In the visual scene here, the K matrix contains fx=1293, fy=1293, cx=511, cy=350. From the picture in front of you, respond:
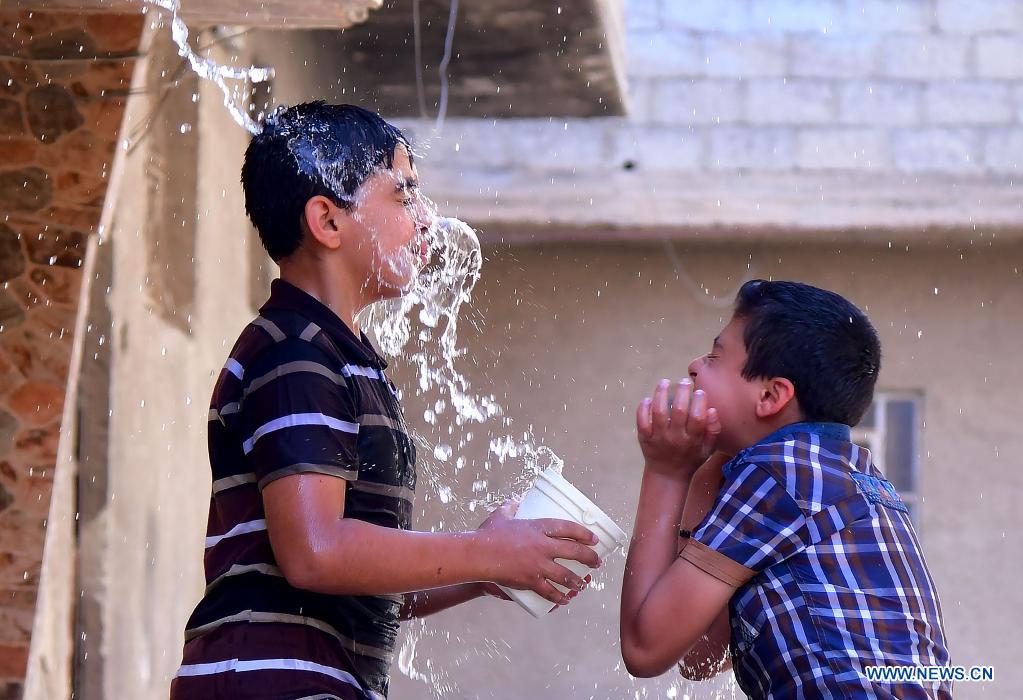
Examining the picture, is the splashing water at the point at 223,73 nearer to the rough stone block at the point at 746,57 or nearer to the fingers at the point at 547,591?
the fingers at the point at 547,591

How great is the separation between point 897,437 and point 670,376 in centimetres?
151

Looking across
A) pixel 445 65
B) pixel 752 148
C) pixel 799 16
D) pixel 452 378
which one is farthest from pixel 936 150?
pixel 452 378

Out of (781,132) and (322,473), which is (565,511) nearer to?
(322,473)

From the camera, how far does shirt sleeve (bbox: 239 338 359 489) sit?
1.90 meters

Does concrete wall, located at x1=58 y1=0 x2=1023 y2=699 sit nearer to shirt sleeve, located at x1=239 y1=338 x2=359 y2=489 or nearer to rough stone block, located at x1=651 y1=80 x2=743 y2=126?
rough stone block, located at x1=651 y1=80 x2=743 y2=126

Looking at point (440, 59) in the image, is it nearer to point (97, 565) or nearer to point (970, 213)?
point (970, 213)

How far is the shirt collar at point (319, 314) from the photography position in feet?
6.91

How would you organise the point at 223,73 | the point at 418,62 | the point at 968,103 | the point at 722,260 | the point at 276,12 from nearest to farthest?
the point at 276,12
the point at 223,73
the point at 418,62
the point at 968,103
the point at 722,260

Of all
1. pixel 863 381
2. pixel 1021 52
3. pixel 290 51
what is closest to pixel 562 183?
pixel 290 51

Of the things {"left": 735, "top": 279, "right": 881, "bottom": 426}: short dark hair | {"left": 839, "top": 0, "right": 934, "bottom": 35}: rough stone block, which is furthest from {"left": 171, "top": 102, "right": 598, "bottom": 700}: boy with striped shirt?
{"left": 839, "top": 0, "right": 934, "bottom": 35}: rough stone block

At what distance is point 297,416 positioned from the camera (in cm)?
192

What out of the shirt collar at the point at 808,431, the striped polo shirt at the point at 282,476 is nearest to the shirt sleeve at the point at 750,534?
the shirt collar at the point at 808,431

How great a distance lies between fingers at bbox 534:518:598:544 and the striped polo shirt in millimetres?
255

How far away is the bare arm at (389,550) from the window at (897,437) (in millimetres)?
6620
